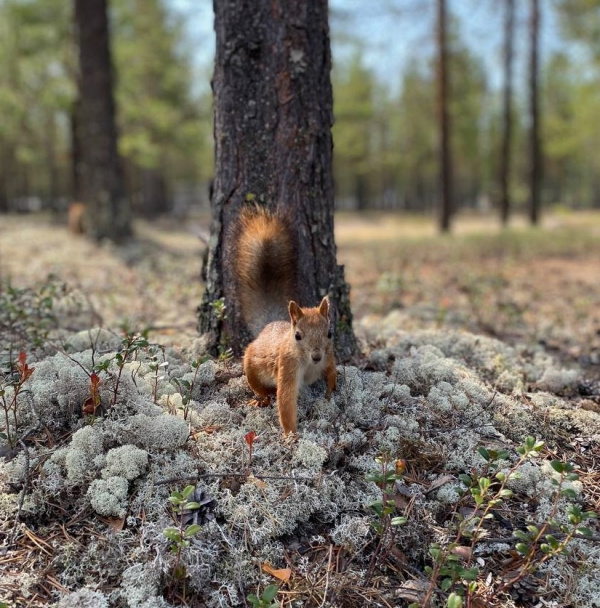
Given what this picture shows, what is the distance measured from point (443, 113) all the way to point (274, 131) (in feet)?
45.1

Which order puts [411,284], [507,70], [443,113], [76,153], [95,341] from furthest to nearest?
[507,70] → [443,113] → [76,153] → [411,284] → [95,341]

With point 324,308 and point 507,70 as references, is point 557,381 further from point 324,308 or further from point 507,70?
point 507,70

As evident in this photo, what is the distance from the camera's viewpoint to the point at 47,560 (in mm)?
1828

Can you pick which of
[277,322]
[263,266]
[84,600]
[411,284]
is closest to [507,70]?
[411,284]

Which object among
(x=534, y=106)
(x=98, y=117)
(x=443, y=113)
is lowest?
(x=98, y=117)

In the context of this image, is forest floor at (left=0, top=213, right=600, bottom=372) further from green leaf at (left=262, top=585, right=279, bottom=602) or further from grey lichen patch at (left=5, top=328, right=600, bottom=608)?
green leaf at (left=262, top=585, right=279, bottom=602)

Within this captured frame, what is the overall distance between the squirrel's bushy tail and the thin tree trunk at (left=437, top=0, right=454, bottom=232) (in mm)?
13934

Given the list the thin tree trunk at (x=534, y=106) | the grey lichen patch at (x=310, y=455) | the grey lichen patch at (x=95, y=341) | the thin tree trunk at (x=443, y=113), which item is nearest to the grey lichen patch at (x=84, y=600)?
the grey lichen patch at (x=310, y=455)

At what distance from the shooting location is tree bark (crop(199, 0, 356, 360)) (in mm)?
2922

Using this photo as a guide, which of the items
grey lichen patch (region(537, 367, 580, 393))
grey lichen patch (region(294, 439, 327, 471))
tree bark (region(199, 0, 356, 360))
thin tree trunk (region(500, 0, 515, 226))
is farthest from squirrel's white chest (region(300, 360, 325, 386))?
thin tree trunk (region(500, 0, 515, 226))

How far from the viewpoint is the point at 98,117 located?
948cm

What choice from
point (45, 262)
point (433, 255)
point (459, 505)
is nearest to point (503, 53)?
point (433, 255)

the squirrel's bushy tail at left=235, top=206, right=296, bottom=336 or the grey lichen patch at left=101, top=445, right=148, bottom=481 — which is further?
the squirrel's bushy tail at left=235, top=206, right=296, bottom=336

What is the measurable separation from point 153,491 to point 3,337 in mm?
1888
